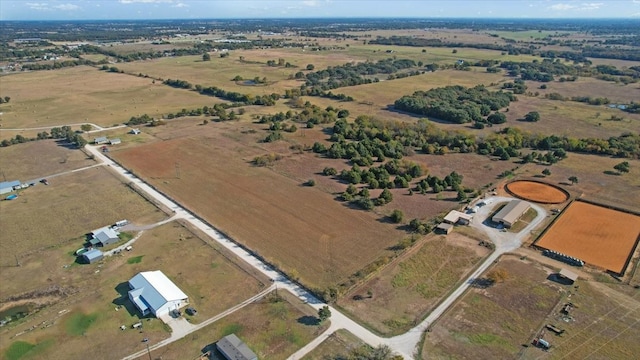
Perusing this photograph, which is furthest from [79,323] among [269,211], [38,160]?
[38,160]

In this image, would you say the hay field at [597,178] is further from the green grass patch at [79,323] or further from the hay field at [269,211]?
the green grass patch at [79,323]

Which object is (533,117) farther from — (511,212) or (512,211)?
(511,212)

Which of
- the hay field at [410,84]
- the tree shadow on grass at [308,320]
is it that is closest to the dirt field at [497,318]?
the tree shadow on grass at [308,320]

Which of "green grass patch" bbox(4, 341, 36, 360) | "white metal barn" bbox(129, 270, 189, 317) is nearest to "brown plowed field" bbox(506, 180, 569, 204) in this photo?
"white metal barn" bbox(129, 270, 189, 317)

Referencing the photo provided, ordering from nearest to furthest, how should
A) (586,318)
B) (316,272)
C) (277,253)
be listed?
(586,318) → (316,272) → (277,253)

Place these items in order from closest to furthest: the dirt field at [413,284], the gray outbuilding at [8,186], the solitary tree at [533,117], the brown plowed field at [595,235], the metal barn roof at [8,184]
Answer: the dirt field at [413,284]
the brown plowed field at [595,235]
the gray outbuilding at [8,186]
the metal barn roof at [8,184]
the solitary tree at [533,117]

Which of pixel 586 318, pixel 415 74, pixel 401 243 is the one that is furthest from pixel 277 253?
pixel 415 74

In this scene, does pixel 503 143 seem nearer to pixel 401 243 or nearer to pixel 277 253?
pixel 401 243
